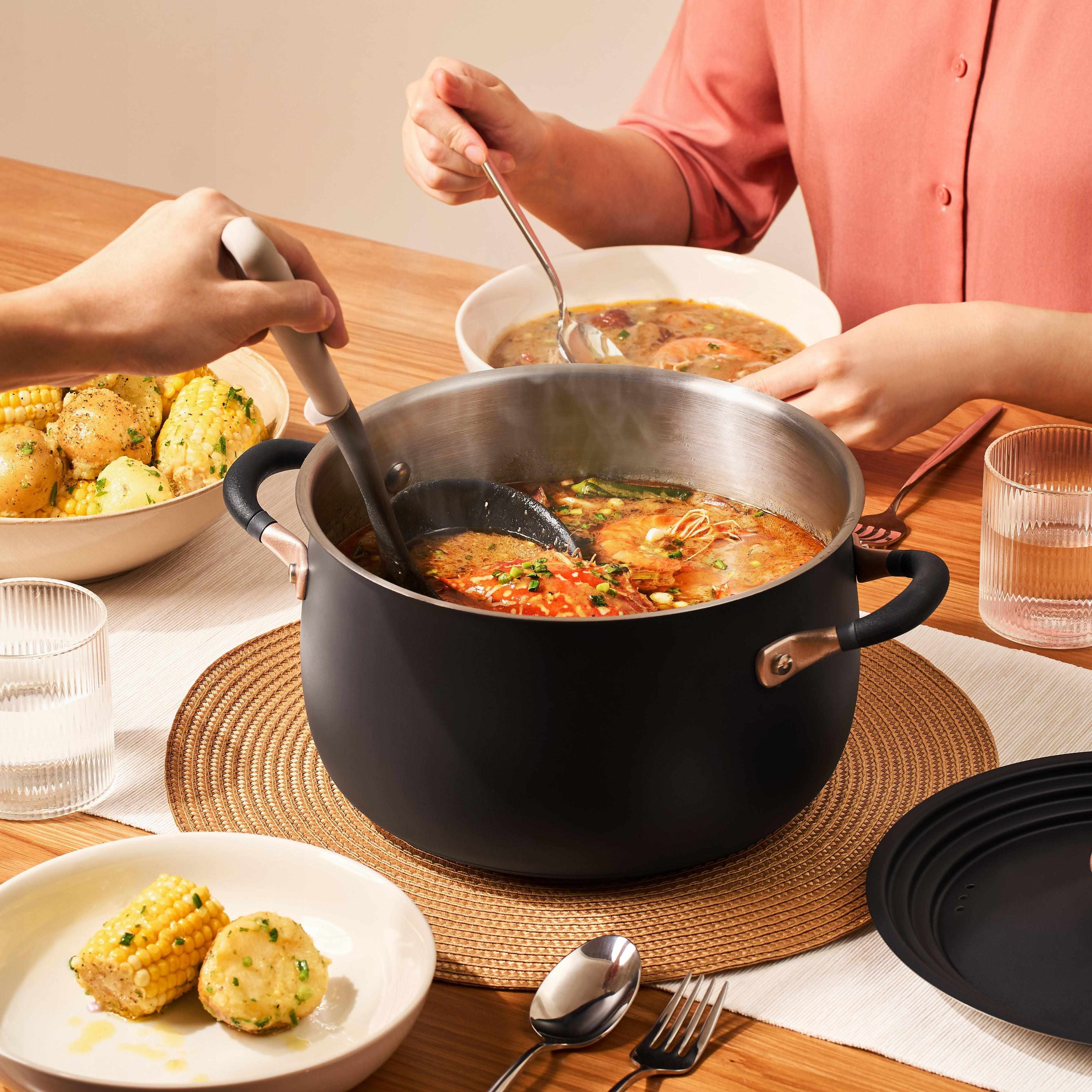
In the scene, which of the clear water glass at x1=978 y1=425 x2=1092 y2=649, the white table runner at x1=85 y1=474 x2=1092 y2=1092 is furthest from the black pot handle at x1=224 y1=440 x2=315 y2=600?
the clear water glass at x1=978 y1=425 x2=1092 y2=649

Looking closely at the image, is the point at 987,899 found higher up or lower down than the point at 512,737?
lower down

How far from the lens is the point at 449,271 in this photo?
2.26 m

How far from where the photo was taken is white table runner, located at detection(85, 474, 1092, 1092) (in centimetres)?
89

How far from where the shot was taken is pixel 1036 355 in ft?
5.54

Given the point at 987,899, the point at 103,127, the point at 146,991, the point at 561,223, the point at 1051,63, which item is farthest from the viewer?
the point at 103,127

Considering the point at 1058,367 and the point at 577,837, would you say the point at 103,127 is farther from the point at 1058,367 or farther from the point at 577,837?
the point at 577,837

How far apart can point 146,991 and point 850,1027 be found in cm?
50

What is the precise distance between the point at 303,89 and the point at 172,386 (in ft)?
12.7

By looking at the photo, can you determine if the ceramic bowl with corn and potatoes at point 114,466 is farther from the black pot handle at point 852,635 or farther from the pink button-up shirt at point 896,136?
the pink button-up shirt at point 896,136

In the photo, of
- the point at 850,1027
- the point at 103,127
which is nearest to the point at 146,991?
the point at 850,1027

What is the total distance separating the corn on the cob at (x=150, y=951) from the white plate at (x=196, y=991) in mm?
20

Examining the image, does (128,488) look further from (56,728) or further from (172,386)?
(56,728)

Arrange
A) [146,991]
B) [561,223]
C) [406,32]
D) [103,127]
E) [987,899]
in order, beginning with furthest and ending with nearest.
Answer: [103,127], [406,32], [561,223], [987,899], [146,991]

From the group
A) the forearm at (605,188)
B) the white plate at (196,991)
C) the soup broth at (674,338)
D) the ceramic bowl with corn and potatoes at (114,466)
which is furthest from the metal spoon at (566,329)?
the white plate at (196,991)
